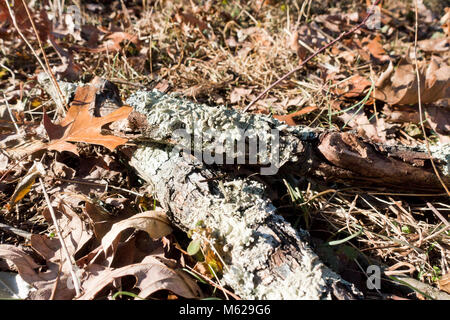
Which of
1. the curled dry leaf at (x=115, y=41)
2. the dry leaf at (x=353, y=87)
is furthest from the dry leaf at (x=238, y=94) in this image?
the curled dry leaf at (x=115, y=41)

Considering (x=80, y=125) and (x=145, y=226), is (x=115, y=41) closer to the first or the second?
(x=80, y=125)

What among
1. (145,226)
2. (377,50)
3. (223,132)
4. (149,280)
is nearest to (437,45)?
(377,50)

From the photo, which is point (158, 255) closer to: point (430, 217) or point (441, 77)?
point (430, 217)

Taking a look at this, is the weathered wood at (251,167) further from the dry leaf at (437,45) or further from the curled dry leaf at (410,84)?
the dry leaf at (437,45)

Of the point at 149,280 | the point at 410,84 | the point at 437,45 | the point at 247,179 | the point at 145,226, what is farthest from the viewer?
the point at 437,45

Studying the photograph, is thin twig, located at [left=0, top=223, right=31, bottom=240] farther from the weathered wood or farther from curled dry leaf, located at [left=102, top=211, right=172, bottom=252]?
the weathered wood

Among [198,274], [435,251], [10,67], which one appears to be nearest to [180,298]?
[198,274]

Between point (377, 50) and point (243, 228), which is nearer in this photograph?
point (243, 228)
